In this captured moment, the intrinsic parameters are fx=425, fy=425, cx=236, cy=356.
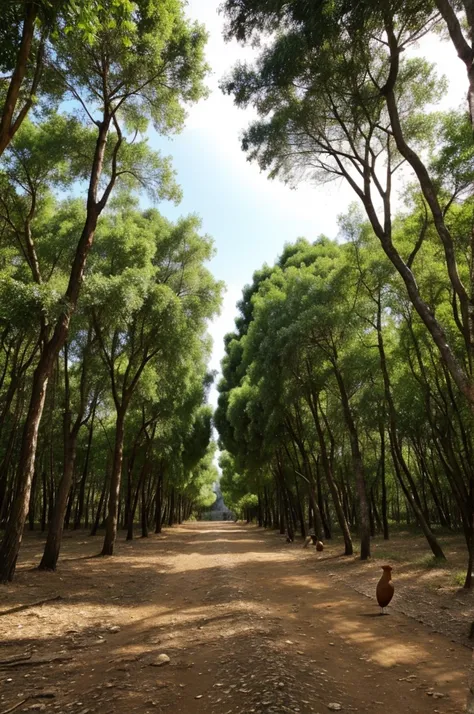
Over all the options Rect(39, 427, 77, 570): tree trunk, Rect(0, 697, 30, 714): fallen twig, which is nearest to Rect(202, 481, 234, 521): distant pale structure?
Rect(39, 427, 77, 570): tree trunk

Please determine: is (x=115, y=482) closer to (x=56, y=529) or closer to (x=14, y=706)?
(x=56, y=529)

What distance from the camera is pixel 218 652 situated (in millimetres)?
5484

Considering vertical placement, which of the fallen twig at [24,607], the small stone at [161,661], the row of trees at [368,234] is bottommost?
the fallen twig at [24,607]

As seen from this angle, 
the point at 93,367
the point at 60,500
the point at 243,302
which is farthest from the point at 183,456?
the point at 60,500

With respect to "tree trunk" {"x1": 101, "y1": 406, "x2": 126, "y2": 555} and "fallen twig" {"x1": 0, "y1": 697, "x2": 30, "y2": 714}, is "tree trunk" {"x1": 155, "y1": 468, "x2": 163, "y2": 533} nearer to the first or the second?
"tree trunk" {"x1": 101, "y1": 406, "x2": 126, "y2": 555}

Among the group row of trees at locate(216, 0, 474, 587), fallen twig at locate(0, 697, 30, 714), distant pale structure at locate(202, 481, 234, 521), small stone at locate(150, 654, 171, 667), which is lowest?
distant pale structure at locate(202, 481, 234, 521)

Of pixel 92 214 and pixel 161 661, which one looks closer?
pixel 161 661

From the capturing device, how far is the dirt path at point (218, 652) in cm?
420

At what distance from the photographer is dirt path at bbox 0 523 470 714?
4.20 meters

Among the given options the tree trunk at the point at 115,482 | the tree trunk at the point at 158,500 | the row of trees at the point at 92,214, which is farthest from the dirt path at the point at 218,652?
the tree trunk at the point at 158,500

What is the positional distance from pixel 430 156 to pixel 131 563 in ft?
50.9

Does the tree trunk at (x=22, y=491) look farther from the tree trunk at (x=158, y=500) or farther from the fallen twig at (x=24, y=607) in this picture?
the tree trunk at (x=158, y=500)

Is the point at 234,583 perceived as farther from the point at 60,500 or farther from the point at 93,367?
the point at 93,367

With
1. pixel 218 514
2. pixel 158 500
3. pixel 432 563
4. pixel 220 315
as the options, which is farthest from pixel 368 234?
pixel 218 514
